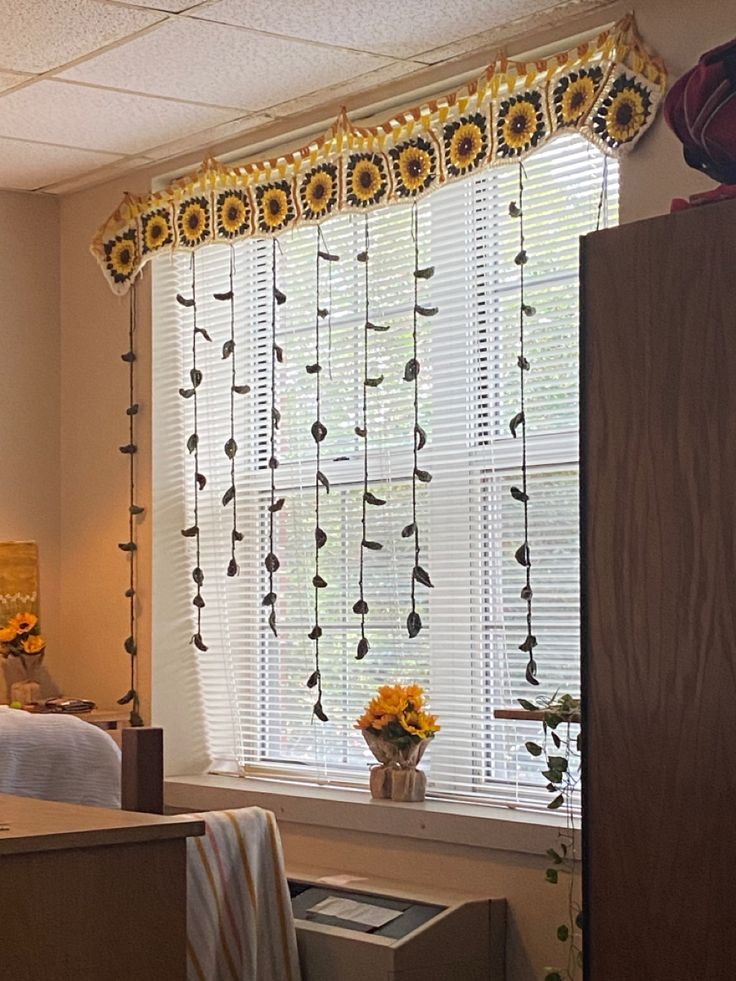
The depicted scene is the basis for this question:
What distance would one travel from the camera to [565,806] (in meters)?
3.56

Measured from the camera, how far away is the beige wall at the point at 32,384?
4.99 m

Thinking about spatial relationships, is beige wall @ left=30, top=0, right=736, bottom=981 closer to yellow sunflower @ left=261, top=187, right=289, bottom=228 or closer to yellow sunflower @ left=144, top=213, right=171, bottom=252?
yellow sunflower @ left=144, top=213, right=171, bottom=252

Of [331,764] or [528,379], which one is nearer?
[528,379]

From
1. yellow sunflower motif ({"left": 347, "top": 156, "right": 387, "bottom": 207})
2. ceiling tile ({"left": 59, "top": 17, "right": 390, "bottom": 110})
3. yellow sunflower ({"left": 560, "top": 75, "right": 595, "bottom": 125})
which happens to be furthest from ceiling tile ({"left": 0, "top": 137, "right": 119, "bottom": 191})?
yellow sunflower ({"left": 560, "top": 75, "right": 595, "bottom": 125})

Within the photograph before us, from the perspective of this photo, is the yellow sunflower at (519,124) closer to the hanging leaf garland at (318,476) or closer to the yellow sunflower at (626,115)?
the yellow sunflower at (626,115)

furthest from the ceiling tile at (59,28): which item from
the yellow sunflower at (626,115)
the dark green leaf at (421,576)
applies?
the dark green leaf at (421,576)

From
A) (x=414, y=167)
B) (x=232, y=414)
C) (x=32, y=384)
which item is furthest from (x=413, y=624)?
(x=32, y=384)

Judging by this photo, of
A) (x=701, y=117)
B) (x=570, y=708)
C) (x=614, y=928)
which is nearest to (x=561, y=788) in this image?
(x=570, y=708)

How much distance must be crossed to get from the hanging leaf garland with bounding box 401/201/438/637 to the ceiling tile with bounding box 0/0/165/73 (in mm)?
895

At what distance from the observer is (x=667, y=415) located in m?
1.54

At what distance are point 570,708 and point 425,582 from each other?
73 centimetres

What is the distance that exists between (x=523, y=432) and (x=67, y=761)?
137 cm

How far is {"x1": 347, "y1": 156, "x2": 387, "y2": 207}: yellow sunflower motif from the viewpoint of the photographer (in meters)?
4.01

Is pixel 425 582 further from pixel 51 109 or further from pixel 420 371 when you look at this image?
pixel 51 109
